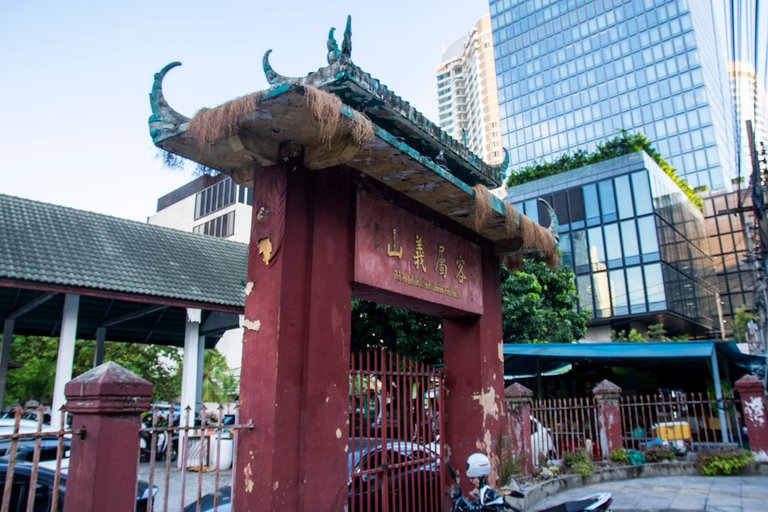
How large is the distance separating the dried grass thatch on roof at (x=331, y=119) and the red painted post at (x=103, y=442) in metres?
2.22

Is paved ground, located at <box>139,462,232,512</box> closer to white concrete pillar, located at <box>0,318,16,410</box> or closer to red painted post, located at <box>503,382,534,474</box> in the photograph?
red painted post, located at <box>503,382,534,474</box>

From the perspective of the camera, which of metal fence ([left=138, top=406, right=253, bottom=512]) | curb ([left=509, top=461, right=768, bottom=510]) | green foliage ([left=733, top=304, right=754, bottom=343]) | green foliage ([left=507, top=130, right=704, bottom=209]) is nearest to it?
metal fence ([left=138, top=406, right=253, bottom=512])

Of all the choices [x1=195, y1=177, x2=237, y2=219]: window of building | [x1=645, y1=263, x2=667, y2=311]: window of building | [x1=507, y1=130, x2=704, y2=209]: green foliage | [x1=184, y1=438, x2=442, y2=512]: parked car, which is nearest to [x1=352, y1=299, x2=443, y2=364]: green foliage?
[x1=184, y1=438, x2=442, y2=512]: parked car

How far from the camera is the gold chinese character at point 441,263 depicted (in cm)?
658

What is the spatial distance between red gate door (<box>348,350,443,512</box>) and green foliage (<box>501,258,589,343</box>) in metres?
9.69

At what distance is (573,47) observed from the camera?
7412cm

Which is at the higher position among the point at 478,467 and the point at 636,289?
the point at 636,289

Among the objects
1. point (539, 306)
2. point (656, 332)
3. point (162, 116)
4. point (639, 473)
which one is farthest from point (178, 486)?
point (656, 332)

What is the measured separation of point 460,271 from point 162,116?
3931 mm

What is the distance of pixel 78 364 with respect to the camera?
25.9 metres

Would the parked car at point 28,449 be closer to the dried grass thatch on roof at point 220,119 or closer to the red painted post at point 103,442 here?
the red painted post at point 103,442

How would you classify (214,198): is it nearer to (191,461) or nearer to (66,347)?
(191,461)

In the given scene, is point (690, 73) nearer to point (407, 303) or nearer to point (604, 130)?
point (604, 130)

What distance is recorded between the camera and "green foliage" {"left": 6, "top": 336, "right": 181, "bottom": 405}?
1025 inches
